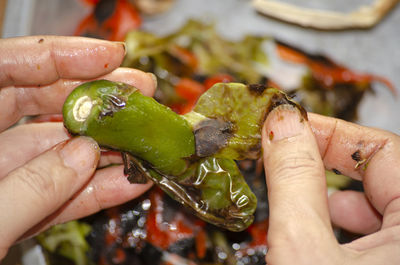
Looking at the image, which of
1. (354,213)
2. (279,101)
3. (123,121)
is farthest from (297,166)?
(354,213)

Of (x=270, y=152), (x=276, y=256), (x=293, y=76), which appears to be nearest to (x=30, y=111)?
(x=270, y=152)

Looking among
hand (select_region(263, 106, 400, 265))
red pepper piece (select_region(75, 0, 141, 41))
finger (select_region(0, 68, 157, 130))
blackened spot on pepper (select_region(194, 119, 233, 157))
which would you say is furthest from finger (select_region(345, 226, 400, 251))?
red pepper piece (select_region(75, 0, 141, 41))

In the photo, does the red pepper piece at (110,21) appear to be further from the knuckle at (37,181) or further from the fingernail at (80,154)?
the knuckle at (37,181)

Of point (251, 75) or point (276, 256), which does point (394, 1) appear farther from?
point (276, 256)

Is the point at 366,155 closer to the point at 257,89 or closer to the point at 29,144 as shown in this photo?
the point at 257,89

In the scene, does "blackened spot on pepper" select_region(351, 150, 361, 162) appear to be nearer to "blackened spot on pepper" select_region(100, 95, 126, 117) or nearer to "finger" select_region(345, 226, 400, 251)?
"finger" select_region(345, 226, 400, 251)

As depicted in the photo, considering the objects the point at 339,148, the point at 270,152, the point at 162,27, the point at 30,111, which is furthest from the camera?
the point at 162,27
